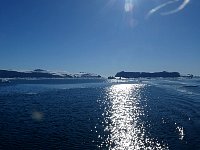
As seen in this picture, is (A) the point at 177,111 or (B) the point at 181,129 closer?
(B) the point at 181,129

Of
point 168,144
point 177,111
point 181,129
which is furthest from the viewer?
point 177,111

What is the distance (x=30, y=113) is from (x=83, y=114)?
11.3 metres

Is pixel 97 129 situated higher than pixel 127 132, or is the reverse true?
pixel 97 129

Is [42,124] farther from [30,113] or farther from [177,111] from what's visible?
[177,111]

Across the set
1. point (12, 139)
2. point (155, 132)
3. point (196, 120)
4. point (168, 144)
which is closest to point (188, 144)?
point (168, 144)

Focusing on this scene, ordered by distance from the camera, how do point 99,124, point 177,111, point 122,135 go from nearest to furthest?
point 122,135
point 99,124
point 177,111

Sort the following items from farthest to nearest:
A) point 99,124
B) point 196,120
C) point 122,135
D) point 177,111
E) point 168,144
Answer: point 177,111 < point 196,120 < point 99,124 < point 122,135 < point 168,144

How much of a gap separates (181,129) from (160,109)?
22476 mm

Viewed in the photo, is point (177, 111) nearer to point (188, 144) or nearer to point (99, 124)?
point (99, 124)

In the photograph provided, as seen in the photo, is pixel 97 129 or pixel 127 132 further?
pixel 97 129

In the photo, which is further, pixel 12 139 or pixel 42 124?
pixel 42 124

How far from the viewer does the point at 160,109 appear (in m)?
71.6

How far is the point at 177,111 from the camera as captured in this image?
67.8m

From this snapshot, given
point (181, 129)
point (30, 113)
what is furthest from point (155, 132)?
point (30, 113)
